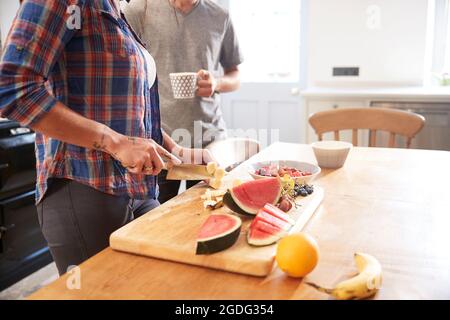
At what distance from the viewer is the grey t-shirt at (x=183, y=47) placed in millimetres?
2162

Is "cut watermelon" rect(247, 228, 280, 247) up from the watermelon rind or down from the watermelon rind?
down

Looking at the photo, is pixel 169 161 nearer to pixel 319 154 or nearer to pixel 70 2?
pixel 70 2

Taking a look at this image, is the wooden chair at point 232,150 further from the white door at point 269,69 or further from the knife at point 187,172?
the white door at point 269,69

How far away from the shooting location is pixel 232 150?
7.54ft

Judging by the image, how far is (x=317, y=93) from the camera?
134 inches

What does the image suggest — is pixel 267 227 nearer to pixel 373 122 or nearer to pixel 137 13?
pixel 137 13

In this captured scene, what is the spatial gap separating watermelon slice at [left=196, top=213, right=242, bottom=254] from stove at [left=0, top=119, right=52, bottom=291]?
195 centimetres

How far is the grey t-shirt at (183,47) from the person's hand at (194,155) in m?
0.63

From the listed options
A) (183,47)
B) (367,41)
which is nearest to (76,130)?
(183,47)

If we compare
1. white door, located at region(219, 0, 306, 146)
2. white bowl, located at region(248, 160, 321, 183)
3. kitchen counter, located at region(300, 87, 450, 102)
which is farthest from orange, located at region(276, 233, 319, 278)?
white door, located at region(219, 0, 306, 146)

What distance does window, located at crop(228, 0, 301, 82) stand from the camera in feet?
14.2

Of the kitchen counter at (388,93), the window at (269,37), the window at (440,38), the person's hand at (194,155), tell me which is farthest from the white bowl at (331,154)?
the window at (269,37)

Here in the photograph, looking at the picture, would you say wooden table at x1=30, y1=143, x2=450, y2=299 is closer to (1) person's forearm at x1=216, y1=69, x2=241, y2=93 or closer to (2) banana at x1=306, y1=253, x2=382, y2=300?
(2) banana at x1=306, y1=253, x2=382, y2=300
